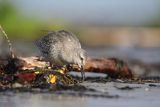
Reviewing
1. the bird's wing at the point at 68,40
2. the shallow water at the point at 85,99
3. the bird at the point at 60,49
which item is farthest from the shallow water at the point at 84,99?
the bird's wing at the point at 68,40

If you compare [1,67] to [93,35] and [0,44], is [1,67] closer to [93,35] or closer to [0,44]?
[0,44]

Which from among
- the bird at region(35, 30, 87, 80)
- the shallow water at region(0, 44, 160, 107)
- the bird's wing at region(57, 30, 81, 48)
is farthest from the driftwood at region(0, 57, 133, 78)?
the shallow water at region(0, 44, 160, 107)

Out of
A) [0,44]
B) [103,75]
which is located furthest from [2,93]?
[0,44]

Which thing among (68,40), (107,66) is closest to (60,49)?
(68,40)

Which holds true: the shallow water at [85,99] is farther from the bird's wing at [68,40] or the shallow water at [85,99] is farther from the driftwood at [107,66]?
the bird's wing at [68,40]

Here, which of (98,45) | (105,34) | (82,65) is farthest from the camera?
(105,34)

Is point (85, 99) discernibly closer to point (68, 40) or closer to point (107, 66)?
point (107, 66)

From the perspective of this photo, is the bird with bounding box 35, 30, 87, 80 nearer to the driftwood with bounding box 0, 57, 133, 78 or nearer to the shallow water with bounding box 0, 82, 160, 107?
the driftwood with bounding box 0, 57, 133, 78

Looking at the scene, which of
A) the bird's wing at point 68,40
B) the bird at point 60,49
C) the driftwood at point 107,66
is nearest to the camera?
the driftwood at point 107,66
